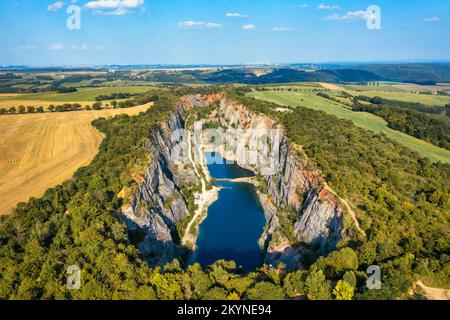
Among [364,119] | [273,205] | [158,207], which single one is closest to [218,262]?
[158,207]

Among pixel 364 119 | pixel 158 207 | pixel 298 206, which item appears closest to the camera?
pixel 158 207

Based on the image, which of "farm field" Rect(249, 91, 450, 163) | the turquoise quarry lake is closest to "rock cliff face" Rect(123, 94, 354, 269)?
the turquoise quarry lake

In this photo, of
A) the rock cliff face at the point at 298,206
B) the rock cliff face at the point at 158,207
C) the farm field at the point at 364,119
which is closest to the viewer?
the rock cliff face at the point at 158,207

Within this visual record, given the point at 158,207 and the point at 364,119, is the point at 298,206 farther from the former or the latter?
the point at 364,119

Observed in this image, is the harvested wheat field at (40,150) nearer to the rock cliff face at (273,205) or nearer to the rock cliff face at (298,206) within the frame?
the rock cliff face at (273,205)

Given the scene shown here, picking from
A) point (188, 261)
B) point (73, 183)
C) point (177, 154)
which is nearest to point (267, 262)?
point (188, 261)

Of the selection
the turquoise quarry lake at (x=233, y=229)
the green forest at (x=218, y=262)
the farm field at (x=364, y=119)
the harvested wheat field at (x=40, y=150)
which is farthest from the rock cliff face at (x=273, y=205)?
the farm field at (x=364, y=119)
